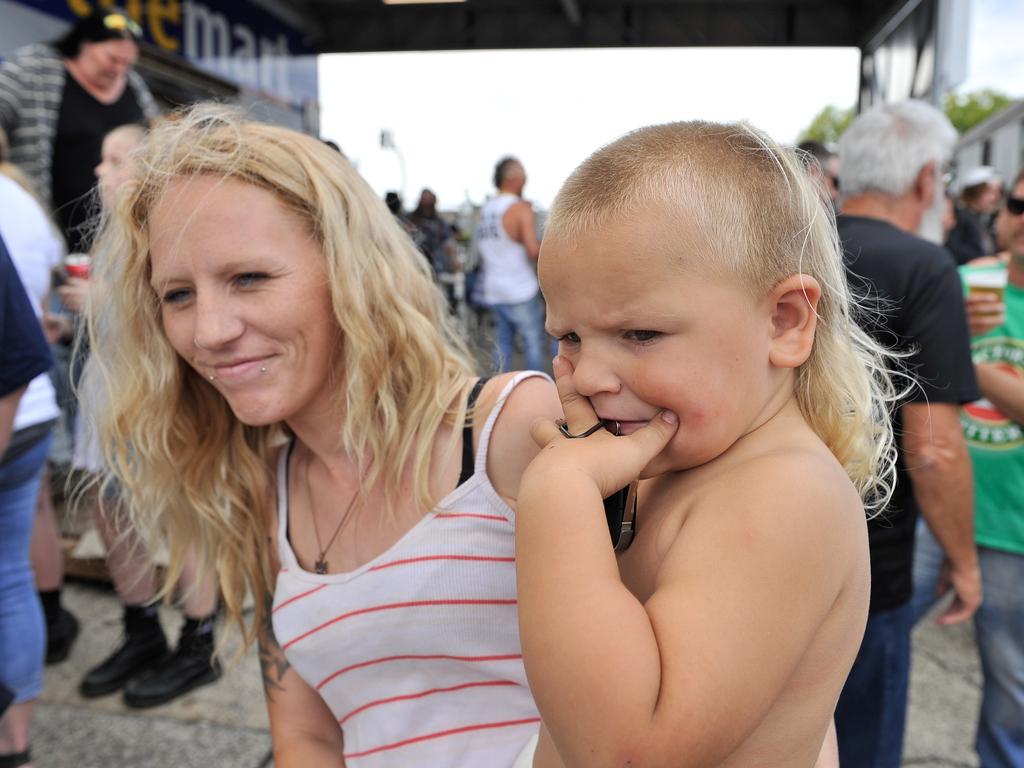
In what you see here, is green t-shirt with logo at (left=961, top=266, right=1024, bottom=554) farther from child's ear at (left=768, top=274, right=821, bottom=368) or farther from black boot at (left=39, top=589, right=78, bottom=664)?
black boot at (left=39, top=589, right=78, bottom=664)

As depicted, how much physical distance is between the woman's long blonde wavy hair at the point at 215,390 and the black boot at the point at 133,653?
1706 millimetres

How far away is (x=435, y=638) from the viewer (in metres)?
1.29

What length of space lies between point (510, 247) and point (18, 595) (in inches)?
205

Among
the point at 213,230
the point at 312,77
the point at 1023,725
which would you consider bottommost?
the point at 1023,725

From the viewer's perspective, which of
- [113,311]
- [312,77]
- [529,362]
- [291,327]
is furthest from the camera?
[312,77]

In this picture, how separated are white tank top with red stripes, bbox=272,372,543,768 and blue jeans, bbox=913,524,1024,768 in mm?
1678

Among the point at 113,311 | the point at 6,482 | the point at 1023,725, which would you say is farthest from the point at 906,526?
the point at 6,482

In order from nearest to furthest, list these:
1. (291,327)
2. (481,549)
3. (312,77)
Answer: (481,549), (291,327), (312,77)

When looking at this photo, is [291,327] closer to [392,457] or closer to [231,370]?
[231,370]

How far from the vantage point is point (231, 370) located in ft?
4.53

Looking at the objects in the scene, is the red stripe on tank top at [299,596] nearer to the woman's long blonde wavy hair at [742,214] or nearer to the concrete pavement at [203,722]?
the woman's long blonde wavy hair at [742,214]

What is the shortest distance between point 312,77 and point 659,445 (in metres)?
15.1

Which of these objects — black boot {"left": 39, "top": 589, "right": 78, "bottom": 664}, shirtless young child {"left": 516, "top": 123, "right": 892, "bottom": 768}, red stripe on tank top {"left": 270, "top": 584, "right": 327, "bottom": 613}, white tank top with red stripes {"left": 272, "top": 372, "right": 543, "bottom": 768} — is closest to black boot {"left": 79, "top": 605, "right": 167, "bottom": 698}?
black boot {"left": 39, "top": 589, "right": 78, "bottom": 664}

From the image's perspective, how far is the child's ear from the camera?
87 centimetres
